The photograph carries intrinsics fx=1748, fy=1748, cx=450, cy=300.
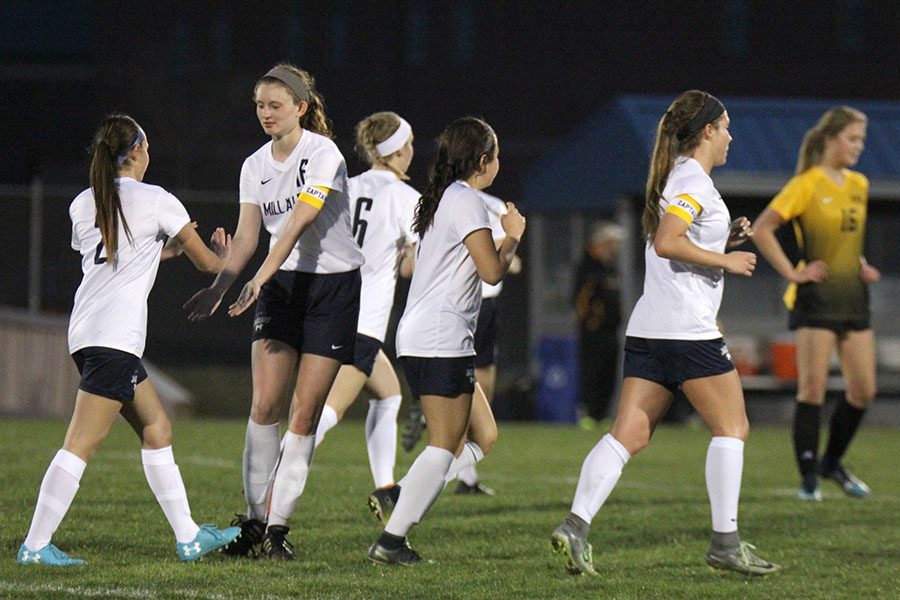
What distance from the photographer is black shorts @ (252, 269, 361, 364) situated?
7.16 metres

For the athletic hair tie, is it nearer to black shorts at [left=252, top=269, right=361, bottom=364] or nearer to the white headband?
black shorts at [left=252, top=269, right=361, bottom=364]

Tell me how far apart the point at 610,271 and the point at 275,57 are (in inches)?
1001

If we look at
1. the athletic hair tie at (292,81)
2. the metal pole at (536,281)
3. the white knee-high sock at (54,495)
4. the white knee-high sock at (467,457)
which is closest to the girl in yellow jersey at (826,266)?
the white knee-high sock at (467,457)

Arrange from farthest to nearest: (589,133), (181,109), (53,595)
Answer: (181,109) → (589,133) → (53,595)

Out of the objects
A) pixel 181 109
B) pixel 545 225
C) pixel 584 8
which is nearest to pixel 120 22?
pixel 181 109

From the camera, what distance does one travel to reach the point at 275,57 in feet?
141

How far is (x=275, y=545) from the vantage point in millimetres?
7195

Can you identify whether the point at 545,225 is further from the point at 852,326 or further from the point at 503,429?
the point at 852,326

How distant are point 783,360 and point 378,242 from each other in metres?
10.5

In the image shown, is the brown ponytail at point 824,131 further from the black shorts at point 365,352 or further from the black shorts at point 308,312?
the black shorts at point 308,312

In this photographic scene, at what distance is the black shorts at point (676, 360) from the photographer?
22.6 ft

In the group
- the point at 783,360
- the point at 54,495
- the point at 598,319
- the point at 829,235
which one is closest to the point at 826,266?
the point at 829,235

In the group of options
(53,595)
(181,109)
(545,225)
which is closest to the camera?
(53,595)

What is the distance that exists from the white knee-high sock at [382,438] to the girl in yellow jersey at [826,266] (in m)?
2.44
